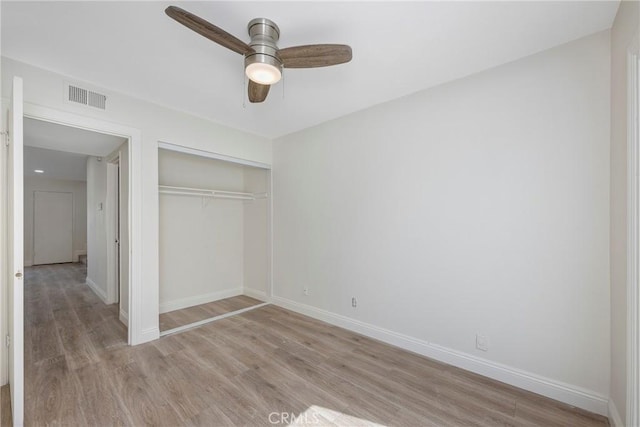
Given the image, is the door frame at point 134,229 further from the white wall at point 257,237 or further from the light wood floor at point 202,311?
the white wall at point 257,237

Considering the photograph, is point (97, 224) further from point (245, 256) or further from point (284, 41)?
point (284, 41)

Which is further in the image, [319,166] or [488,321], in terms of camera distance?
[319,166]

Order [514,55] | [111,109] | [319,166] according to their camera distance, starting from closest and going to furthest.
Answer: [514,55] < [111,109] < [319,166]

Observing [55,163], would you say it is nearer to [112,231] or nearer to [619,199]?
[112,231]

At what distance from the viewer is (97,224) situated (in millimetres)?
4758

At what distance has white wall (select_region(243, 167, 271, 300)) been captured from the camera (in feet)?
13.9

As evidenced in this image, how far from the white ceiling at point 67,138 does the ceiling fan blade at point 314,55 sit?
231cm

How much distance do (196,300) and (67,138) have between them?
2.63m

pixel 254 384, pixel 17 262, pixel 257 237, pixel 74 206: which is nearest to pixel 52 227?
pixel 74 206

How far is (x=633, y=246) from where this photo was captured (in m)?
1.34

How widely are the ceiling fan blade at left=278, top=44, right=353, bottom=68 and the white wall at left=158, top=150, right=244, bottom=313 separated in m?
2.78

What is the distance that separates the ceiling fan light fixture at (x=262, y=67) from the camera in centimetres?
165

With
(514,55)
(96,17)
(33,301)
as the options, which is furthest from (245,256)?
(514,55)

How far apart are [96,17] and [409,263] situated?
123 inches
